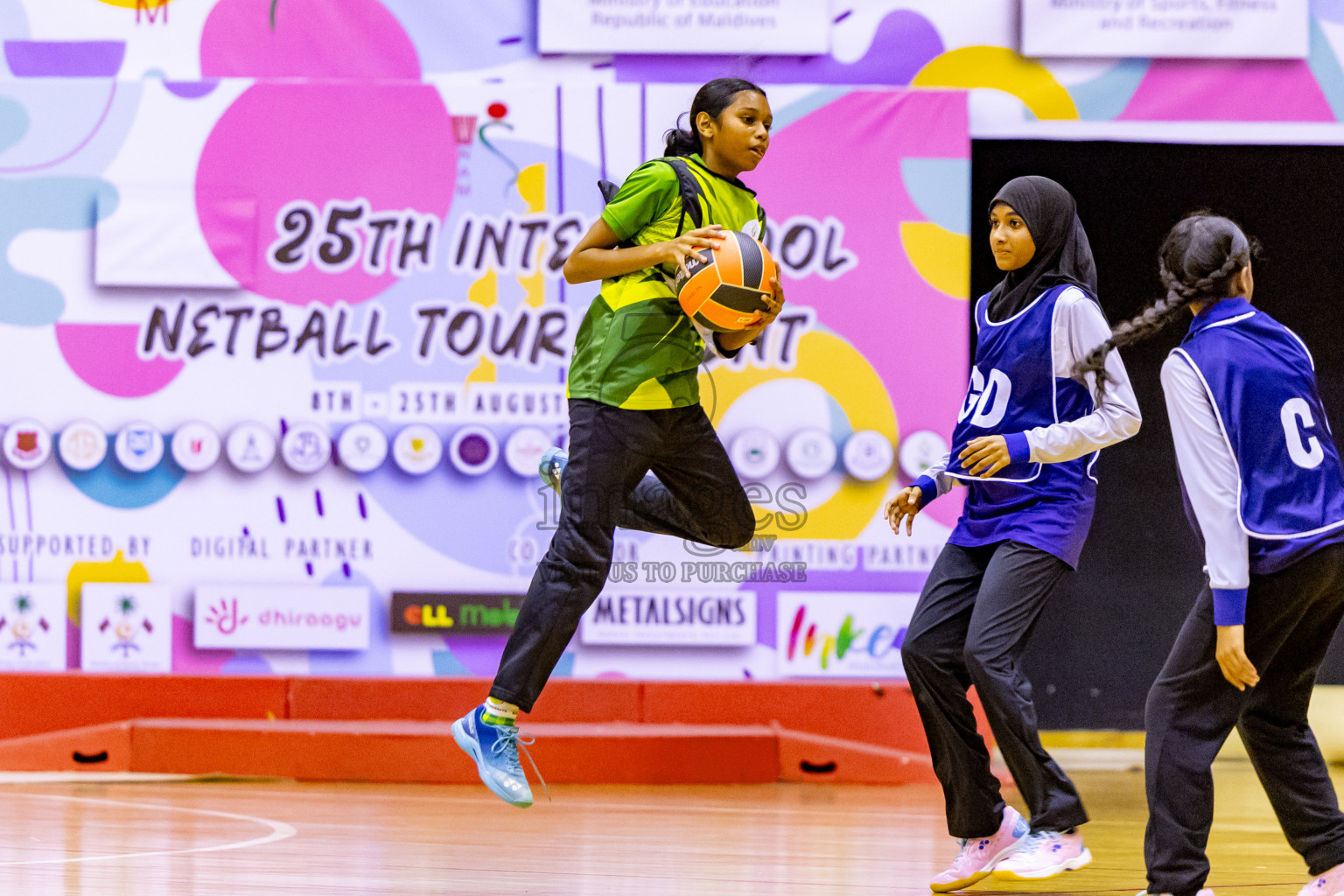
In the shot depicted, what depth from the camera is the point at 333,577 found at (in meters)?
5.62

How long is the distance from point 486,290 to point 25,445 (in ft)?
6.72

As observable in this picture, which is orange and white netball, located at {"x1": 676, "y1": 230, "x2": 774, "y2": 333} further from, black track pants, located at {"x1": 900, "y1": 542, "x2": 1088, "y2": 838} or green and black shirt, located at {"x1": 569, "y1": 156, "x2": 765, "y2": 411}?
black track pants, located at {"x1": 900, "y1": 542, "x2": 1088, "y2": 838}

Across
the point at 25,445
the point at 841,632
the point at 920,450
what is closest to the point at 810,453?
the point at 920,450

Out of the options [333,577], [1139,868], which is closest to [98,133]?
[333,577]

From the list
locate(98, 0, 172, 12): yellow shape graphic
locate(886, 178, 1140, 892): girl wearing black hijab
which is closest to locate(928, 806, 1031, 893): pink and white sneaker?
locate(886, 178, 1140, 892): girl wearing black hijab

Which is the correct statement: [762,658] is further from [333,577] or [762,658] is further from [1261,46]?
[1261,46]

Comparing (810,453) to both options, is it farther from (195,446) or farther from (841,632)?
(195,446)

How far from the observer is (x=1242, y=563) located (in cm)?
260

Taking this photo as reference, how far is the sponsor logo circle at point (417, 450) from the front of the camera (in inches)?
221

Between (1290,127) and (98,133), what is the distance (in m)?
5.12

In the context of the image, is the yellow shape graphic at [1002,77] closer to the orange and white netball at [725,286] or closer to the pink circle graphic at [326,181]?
the pink circle graphic at [326,181]

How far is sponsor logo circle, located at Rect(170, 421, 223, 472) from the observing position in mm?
5586

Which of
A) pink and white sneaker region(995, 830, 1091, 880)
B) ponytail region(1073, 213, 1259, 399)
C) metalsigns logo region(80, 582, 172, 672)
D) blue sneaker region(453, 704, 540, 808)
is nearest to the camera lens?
ponytail region(1073, 213, 1259, 399)

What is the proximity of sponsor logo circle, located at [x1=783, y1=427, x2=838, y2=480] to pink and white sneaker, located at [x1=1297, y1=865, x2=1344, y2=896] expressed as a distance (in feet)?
9.83
